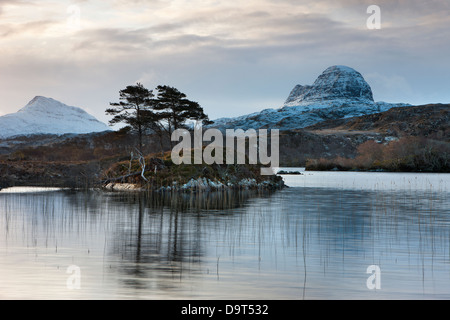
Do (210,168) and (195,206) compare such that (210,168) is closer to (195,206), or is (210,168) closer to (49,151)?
(195,206)

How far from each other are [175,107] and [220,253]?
53188mm

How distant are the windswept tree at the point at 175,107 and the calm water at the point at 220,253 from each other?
38185mm

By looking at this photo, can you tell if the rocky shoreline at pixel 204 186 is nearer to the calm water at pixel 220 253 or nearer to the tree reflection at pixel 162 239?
the tree reflection at pixel 162 239

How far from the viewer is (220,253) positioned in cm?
1667

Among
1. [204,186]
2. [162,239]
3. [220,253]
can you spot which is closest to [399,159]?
[204,186]

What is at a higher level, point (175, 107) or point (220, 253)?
point (175, 107)

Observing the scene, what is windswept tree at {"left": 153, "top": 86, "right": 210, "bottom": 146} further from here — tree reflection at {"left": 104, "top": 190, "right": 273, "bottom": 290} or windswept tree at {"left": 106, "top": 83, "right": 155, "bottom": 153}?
tree reflection at {"left": 104, "top": 190, "right": 273, "bottom": 290}

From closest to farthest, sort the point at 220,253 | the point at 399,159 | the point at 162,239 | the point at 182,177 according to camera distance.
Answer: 1. the point at 220,253
2. the point at 162,239
3. the point at 182,177
4. the point at 399,159

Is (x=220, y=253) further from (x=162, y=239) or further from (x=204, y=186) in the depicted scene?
(x=204, y=186)

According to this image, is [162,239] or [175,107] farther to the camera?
[175,107]

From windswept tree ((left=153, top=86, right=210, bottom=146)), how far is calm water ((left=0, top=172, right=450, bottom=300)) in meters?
38.2

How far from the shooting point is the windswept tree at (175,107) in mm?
67375
